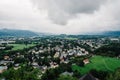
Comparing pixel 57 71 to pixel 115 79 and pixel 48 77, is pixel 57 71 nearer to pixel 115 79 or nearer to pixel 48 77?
pixel 48 77

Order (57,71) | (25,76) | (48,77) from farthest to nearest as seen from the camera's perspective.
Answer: (57,71)
(48,77)
(25,76)

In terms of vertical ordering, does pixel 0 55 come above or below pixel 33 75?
below

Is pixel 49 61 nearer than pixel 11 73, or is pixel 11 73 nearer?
pixel 11 73

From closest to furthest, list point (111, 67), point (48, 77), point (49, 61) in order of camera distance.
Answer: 1. point (48, 77)
2. point (111, 67)
3. point (49, 61)

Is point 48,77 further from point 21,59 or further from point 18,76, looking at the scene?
point 21,59

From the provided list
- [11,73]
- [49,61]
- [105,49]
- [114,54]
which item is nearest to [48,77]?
[11,73]

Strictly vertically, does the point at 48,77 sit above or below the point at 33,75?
below

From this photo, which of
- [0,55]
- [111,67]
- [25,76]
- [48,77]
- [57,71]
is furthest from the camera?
[0,55]

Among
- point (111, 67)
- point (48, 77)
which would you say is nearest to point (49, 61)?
point (111, 67)

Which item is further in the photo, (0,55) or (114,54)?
(0,55)
